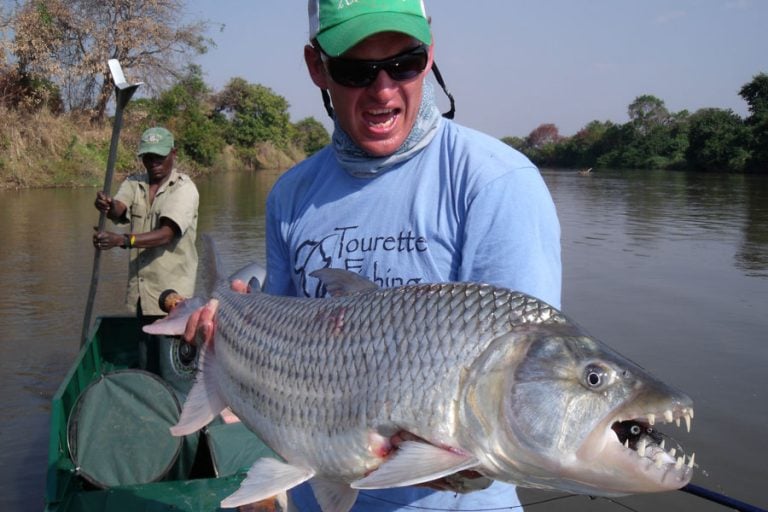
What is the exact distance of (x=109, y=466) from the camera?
15.9 feet

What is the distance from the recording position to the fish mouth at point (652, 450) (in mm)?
1552

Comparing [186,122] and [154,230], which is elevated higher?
[186,122]

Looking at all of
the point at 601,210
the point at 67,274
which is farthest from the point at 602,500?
the point at 601,210

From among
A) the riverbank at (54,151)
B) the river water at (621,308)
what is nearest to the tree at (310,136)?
the riverbank at (54,151)

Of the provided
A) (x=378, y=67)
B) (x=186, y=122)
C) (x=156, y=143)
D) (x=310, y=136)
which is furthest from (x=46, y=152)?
(x=310, y=136)

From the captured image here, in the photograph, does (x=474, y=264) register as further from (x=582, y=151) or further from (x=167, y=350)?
(x=582, y=151)

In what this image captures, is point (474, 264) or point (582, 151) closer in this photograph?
point (474, 264)

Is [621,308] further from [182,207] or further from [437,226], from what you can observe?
[437,226]

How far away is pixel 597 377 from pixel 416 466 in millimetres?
508

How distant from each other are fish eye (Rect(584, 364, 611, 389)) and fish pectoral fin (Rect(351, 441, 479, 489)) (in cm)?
35

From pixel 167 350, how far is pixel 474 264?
5476 millimetres

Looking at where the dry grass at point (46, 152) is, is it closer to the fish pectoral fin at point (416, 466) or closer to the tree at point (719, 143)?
the fish pectoral fin at point (416, 466)

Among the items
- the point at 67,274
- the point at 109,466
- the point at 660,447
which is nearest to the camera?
the point at 660,447

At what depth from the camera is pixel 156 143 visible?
7.59 metres
